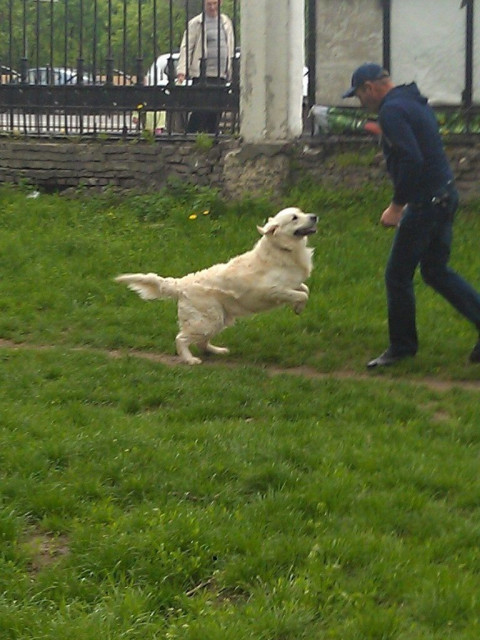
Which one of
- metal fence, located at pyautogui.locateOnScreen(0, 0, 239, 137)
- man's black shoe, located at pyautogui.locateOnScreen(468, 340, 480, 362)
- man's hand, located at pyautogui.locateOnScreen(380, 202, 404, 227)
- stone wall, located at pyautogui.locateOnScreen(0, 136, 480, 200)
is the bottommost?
man's black shoe, located at pyautogui.locateOnScreen(468, 340, 480, 362)

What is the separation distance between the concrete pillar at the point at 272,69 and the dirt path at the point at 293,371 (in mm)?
4077

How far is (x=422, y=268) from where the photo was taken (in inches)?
293

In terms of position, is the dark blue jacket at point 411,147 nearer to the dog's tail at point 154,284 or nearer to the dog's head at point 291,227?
the dog's head at point 291,227

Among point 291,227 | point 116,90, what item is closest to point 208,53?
point 116,90

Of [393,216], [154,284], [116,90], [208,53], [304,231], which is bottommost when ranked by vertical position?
[154,284]

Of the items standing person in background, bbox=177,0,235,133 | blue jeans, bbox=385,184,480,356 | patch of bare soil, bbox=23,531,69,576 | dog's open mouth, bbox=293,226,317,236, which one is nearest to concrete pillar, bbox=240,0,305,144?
standing person in background, bbox=177,0,235,133

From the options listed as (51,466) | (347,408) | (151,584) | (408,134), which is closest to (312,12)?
(408,134)

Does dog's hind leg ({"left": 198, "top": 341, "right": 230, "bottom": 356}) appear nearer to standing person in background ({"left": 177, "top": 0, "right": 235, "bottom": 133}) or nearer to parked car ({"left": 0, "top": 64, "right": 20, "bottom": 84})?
standing person in background ({"left": 177, "top": 0, "right": 235, "bottom": 133})

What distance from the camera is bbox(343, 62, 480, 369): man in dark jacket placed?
6.92 metres

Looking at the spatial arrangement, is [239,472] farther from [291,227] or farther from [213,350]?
[213,350]

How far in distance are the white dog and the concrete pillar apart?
3859 millimetres

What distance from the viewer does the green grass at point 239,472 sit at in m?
4.14

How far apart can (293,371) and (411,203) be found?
1414 millimetres

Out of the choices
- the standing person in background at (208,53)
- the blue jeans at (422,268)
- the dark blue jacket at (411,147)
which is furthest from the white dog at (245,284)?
the standing person in background at (208,53)
